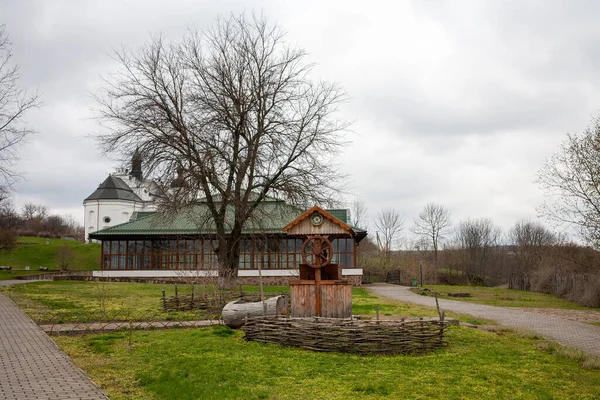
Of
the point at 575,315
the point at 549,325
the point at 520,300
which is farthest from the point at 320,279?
the point at 520,300

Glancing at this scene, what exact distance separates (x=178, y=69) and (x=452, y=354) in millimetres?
23188

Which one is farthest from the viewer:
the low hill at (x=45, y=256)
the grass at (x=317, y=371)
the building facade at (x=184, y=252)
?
the low hill at (x=45, y=256)

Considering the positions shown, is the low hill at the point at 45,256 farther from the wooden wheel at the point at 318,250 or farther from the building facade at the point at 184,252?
the wooden wheel at the point at 318,250

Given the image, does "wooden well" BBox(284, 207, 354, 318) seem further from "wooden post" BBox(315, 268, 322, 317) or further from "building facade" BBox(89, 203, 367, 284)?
"building facade" BBox(89, 203, 367, 284)

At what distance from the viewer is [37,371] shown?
910cm

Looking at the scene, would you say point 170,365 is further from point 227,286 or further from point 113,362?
point 227,286

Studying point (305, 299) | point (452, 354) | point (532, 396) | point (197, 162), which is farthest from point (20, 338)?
point (197, 162)

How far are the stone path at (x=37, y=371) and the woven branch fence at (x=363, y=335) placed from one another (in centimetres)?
426

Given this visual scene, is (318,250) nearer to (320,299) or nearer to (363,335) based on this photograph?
(320,299)

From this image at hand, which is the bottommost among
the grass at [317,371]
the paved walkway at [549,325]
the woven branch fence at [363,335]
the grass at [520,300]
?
the grass at [520,300]

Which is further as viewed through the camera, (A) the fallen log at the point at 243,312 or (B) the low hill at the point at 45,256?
(B) the low hill at the point at 45,256

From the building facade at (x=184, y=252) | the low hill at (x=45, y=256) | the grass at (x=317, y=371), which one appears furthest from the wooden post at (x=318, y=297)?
the low hill at (x=45, y=256)

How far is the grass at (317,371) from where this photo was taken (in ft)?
26.0

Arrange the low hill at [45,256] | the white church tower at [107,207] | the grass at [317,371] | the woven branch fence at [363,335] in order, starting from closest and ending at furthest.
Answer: the grass at [317,371], the woven branch fence at [363,335], the low hill at [45,256], the white church tower at [107,207]
